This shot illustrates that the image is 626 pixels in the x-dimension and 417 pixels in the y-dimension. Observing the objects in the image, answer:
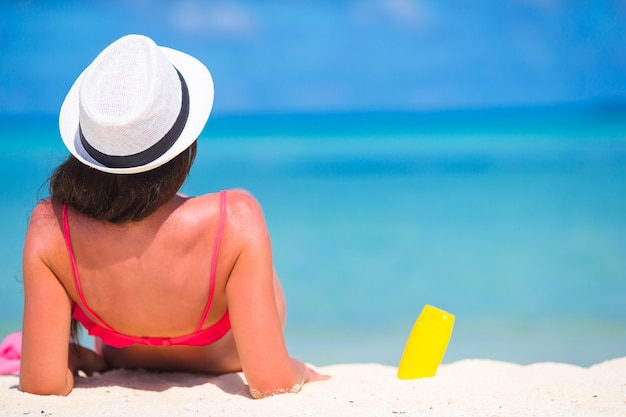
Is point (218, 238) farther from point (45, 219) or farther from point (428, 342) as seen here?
point (428, 342)

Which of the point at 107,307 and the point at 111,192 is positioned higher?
the point at 111,192

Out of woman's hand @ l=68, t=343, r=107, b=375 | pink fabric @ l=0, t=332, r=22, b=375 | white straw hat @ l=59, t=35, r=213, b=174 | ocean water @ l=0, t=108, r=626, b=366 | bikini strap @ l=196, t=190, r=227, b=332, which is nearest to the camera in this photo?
white straw hat @ l=59, t=35, r=213, b=174

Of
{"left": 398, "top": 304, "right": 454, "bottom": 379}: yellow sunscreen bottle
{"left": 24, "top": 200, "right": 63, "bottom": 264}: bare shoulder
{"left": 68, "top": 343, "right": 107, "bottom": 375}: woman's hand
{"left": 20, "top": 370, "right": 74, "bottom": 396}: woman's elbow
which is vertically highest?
{"left": 24, "top": 200, "right": 63, "bottom": 264}: bare shoulder

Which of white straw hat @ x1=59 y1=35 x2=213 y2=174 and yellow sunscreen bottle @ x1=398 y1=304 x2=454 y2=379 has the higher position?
white straw hat @ x1=59 y1=35 x2=213 y2=174

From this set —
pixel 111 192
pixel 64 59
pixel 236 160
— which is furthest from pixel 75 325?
pixel 64 59

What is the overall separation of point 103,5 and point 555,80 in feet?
22.0

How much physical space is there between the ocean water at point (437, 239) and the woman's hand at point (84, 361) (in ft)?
1.59

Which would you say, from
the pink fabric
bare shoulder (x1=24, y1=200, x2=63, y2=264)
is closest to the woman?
bare shoulder (x1=24, y1=200, x2=63, y2=264)

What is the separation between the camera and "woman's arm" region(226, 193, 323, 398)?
171cm

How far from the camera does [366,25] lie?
481 inches

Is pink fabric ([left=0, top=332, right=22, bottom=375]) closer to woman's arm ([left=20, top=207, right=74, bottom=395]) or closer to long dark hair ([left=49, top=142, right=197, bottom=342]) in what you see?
woman's arm ([left=20, top=207, right=74, bottom=395])

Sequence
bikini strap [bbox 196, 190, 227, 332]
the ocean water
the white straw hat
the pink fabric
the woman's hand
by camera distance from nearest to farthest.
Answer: the white straw hat → bikini strap [bbox 196, 190, 227, 332] → the woman's hand → the pink fabric → the ocean water

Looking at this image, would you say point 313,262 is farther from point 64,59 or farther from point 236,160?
point 64,59

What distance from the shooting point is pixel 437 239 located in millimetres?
4641
